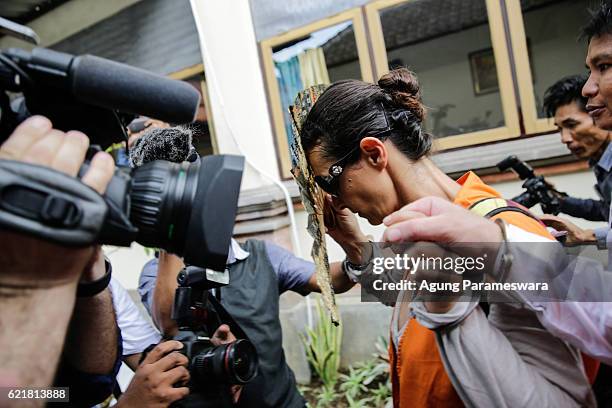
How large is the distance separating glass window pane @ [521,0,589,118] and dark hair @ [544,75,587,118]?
4.40 meters

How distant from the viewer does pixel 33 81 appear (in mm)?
717

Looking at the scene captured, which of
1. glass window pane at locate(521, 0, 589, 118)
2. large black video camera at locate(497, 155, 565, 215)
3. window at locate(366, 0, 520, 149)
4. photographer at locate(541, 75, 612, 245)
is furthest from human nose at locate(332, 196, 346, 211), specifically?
glass window pane at locate(521, 0, 589, 118)

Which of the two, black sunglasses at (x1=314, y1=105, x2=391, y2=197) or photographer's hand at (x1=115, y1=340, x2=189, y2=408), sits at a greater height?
black sunglasses at (x1=314, y1=105, x2=391, y2=197)

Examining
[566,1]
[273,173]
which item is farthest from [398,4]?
[566,1]

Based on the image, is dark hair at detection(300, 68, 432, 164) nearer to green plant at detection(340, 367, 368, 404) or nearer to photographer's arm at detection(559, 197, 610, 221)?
photographer's arm at detection(559, 197, 610, 221)

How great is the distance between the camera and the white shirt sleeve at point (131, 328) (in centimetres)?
153

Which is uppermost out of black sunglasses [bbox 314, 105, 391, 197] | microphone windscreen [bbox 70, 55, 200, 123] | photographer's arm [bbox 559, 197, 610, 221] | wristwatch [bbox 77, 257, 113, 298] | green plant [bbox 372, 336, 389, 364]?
microphone windscreen [bbox 70, 55, 200, 123]

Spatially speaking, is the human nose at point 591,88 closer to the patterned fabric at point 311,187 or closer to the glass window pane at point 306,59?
the patterned fabric at point 311,187

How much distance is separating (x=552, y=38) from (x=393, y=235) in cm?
750

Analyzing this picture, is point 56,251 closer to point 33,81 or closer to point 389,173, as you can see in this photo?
point 33,81

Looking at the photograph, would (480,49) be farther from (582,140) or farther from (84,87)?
(84,87)

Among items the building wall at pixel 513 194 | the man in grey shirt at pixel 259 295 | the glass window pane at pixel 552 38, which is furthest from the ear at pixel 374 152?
the glass window pane at pixel 552 38

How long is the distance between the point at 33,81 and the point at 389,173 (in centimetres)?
84

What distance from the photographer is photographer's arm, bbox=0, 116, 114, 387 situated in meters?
0.57
